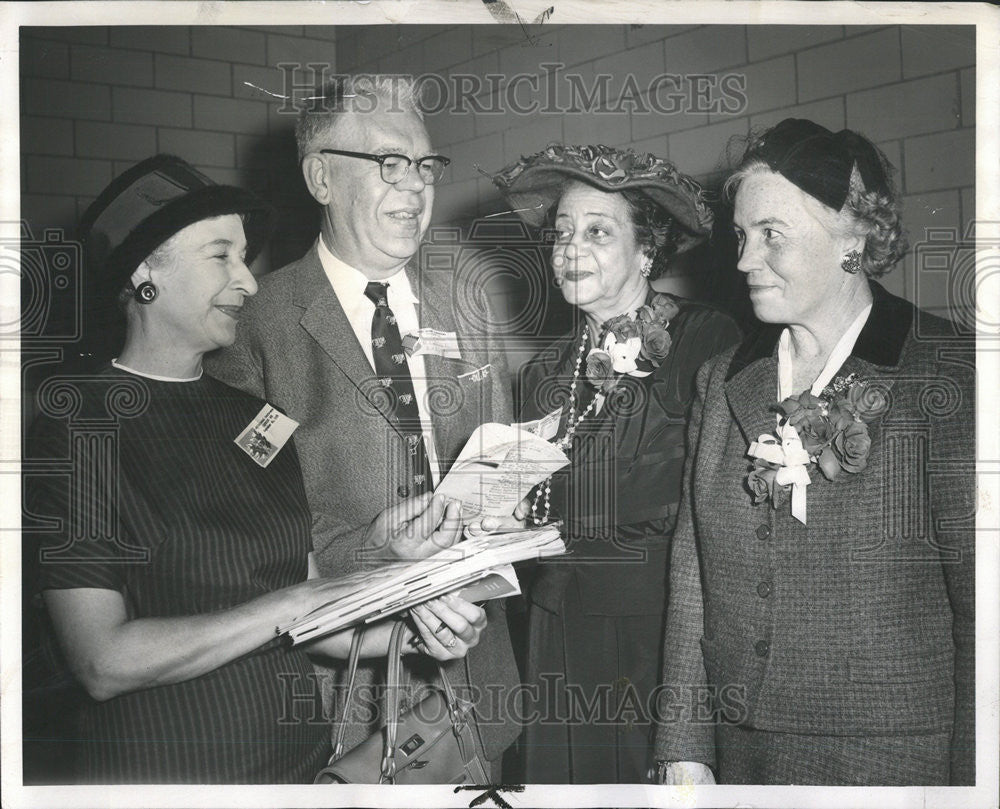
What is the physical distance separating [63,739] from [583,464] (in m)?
1.79

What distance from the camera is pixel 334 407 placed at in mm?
2592

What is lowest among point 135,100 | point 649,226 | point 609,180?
point 649,226

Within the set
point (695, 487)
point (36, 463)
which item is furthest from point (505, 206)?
point (36, 463)

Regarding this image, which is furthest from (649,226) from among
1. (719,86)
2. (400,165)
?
(400,165)

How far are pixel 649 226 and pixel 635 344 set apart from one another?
1.14 feet

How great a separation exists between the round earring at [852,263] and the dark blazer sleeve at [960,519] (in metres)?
0.40

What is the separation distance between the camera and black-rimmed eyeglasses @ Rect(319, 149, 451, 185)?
2.61 metres

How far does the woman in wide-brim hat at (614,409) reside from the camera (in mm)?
2578

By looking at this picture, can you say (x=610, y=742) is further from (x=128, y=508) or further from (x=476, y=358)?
(x=128, y=508)

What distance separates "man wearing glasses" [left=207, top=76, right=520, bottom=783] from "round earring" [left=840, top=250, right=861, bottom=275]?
40.0 inches

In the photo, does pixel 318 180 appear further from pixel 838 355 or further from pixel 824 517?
pixel 824 517

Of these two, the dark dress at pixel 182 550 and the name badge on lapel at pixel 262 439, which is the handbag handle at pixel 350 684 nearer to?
the dark dress at pixel 182 550

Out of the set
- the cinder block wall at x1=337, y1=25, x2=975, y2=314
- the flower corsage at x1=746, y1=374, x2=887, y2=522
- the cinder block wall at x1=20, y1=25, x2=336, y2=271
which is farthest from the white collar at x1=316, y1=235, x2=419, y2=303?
the flower corsage at x1=746, y1=374, x2=887, y2=522

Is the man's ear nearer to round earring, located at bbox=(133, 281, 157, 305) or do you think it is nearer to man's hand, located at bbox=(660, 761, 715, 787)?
round earring, located at bbox=(133, 281, 157, 305)
